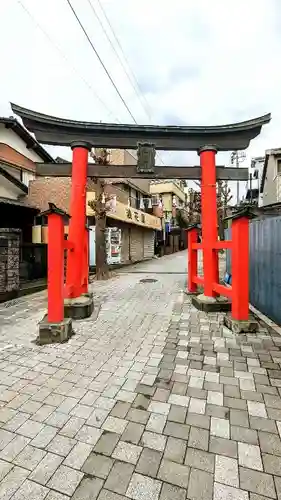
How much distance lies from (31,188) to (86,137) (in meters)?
9.44

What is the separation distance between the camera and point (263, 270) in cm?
598

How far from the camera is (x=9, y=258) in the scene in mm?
7242

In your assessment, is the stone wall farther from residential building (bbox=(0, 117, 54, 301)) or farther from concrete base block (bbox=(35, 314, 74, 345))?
concrete base block (bbox=(35, 314, 74, 345))

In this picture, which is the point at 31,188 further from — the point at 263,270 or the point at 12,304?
the point at 263,270

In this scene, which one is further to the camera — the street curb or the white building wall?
the white building wall

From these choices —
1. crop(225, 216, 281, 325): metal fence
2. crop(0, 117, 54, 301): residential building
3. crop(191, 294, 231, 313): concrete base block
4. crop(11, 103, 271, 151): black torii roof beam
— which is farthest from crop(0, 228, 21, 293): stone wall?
crop(225, 216, 281, 325): metal fence

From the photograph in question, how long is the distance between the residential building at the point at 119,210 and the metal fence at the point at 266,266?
24.4 feet

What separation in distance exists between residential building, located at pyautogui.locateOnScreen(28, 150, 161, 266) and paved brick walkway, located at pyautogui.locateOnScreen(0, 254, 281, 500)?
908 centimetres

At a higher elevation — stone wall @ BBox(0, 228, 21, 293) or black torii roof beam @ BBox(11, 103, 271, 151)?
black torii roof beam @ BBox(11, 103, 271, 151)

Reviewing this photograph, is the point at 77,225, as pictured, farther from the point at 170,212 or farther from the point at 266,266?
the point at 170,212

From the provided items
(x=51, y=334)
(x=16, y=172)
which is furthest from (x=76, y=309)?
(x=16, y=172)

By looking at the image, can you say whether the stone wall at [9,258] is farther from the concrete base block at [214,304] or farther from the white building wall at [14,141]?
the white building wall at [14,141]

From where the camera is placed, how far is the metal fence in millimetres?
5199

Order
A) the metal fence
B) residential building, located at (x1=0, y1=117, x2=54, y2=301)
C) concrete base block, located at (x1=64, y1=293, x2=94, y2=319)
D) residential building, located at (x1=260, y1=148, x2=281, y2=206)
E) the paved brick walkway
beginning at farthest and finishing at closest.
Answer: residential building, located at (x1=260, y1=148, x2=281, y2=206), residential building, located at (x1=0, y1=117, x2=54, y2=301), concrete base block, located at (x1=64, y1=293, x2=94, y2=319), the metal fence, the paved brick walkway
